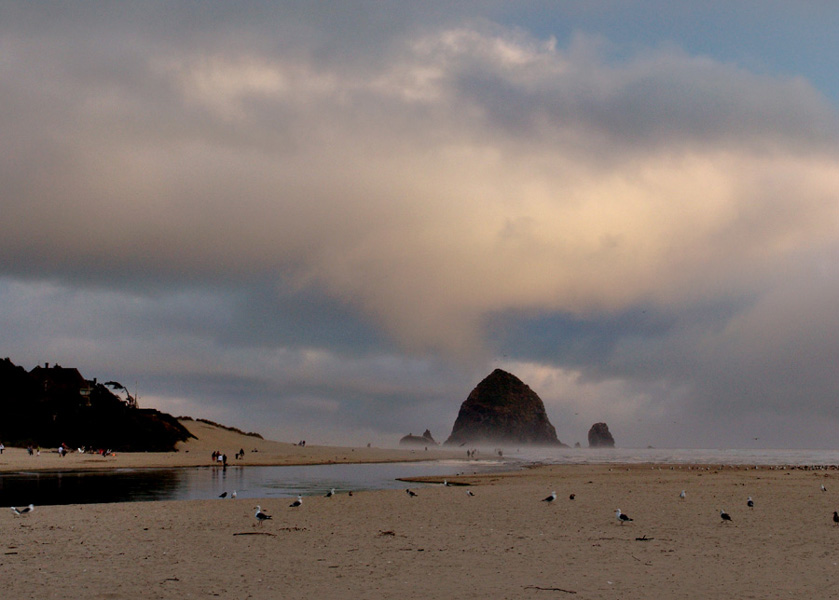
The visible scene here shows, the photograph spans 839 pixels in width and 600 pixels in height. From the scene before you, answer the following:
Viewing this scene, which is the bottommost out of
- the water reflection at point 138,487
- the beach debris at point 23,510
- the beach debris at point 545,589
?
the water reflection at point 138,487

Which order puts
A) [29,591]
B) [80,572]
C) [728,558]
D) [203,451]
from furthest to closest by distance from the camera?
[203,451]
[728,558]
[80,572]
[29,591]

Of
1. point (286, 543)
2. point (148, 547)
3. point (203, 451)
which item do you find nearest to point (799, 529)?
point (286, 543)

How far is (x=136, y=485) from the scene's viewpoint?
1708 inches

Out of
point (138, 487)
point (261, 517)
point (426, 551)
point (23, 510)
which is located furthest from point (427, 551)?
point (138, 487)

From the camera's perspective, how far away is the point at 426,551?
57.1 ft

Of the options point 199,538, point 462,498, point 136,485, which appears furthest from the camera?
point 136,485

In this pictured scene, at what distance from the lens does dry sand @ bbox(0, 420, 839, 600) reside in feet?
43.3

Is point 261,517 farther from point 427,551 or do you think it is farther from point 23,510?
point 23,510

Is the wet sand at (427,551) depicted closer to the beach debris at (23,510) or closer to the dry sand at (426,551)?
the dry sand at (426,551)

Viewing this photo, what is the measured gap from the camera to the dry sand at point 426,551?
13188mm

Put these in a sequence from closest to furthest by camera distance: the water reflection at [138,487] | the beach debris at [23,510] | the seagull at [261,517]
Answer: the seagull at [261,517] < the beach debris at [23,510] < the water reflection at [138,487]

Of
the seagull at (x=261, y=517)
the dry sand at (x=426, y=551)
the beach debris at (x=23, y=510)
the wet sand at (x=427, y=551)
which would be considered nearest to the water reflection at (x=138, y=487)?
the beach debris at (x=23, y=510)

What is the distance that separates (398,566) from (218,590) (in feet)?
13.4

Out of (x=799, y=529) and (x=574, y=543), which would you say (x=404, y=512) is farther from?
(x=799, y=529)
